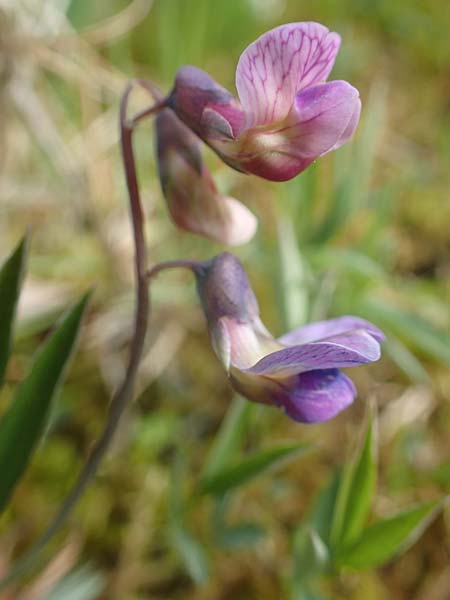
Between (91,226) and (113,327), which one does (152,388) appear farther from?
(91,226)

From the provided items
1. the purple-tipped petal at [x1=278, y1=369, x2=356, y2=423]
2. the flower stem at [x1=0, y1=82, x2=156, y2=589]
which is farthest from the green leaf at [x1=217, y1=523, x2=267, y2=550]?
the purple-tipped petal at [x1=278, y1=369, x2=356, y2=423]

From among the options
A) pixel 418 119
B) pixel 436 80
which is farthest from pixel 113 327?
pixel 436 80

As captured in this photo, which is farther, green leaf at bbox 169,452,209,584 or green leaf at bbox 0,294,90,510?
green leaf at bbox 169,452,209,584

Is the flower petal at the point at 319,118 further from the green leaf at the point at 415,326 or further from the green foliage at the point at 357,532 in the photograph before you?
the green leaf at the point at 415,326

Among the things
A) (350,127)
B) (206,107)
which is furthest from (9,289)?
(350,127)

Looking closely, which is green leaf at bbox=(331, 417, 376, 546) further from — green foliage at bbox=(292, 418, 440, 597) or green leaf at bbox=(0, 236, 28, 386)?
green leaf at bbox=(0, 236, 28, 386)

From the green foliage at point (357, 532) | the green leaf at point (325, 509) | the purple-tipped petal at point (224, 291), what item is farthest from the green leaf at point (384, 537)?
the purple-tipped petal at point (224, 291)
